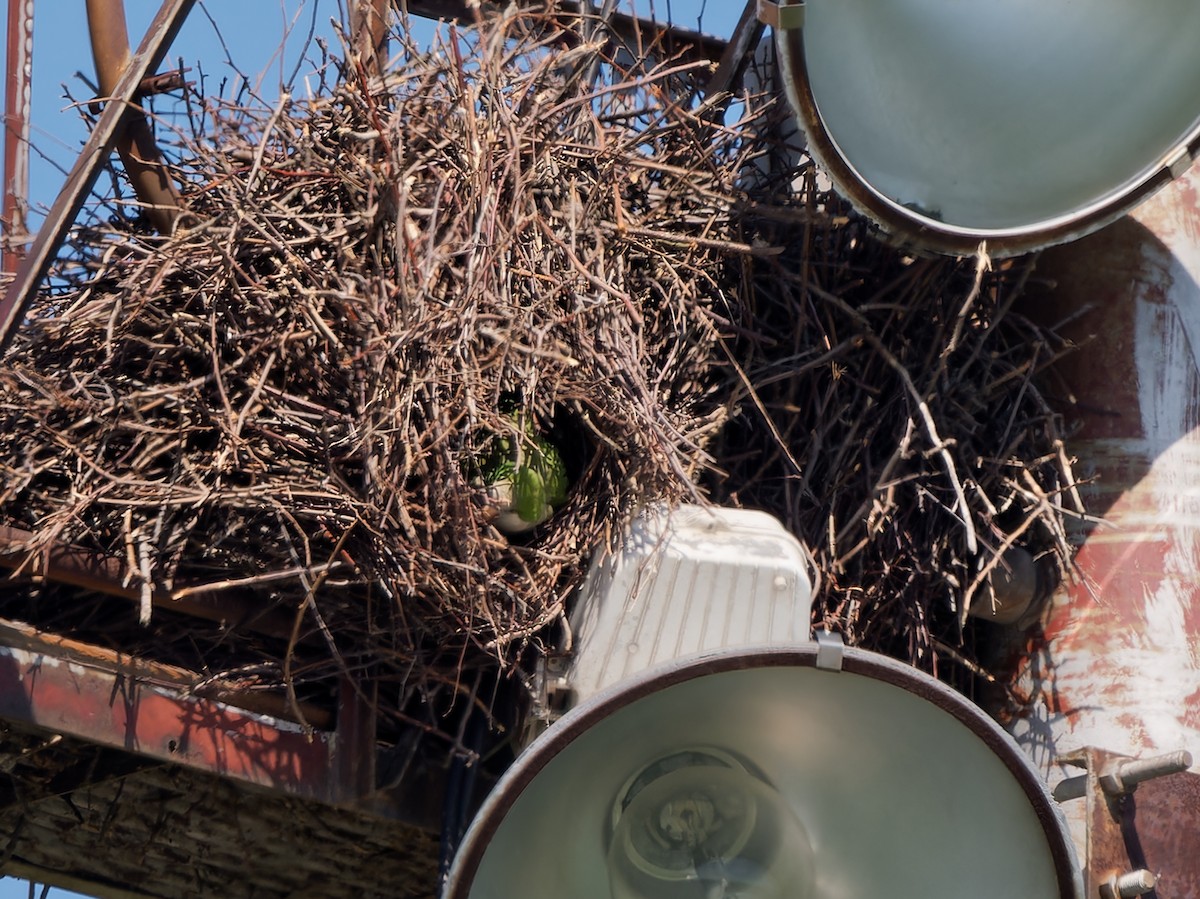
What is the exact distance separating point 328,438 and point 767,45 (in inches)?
62.7

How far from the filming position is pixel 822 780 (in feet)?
7.02

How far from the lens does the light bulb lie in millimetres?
2070

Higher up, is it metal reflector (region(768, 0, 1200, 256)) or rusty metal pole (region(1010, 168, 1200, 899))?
metal reflector (region(768, 0, 1200, 256))

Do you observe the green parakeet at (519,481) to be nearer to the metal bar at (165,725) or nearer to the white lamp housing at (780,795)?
the metal bar at (165,725)

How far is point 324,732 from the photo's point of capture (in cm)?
271

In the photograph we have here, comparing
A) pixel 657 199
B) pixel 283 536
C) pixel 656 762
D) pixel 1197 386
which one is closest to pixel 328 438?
pixel 283 536

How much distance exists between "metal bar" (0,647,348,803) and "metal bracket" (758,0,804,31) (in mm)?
1295

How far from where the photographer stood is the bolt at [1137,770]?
2512 millimetres

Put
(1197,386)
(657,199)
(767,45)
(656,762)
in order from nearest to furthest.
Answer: (656,762)
(1197,386)
(657,199)
(767,45)

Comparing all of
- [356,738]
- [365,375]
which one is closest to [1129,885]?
[356,738]

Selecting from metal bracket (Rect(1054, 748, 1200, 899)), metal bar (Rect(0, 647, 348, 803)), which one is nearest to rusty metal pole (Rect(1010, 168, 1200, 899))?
metal bracket (Rect(1054, 748, 1200, 899))

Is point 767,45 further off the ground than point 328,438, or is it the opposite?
point 767,45

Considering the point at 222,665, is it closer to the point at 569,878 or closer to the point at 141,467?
the point at 141,467

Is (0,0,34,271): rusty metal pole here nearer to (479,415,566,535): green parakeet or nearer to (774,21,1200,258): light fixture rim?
(479,415,566,535): green parakeet
